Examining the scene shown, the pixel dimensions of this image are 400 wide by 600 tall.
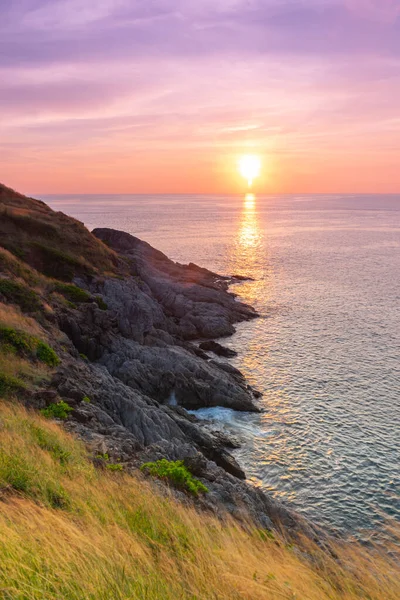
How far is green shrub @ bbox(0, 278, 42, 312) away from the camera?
2960 cm

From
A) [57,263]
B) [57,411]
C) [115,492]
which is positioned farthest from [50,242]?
[115,492]

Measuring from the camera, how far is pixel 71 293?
38.7m

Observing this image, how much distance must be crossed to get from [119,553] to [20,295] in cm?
2714

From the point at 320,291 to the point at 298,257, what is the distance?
4261 centimetres

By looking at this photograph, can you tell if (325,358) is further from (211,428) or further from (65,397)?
(65,397)

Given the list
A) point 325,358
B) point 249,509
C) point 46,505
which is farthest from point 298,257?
point 46,505

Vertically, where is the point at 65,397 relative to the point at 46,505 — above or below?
below

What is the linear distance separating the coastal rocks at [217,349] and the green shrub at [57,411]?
30.6m

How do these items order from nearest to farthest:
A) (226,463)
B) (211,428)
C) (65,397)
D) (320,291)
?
1. (65,397)
2. (226,463)
3. (211,428)
4. (320,291)

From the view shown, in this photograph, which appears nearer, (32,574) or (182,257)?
(32,574)

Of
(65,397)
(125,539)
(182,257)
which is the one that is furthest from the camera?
(182,257)

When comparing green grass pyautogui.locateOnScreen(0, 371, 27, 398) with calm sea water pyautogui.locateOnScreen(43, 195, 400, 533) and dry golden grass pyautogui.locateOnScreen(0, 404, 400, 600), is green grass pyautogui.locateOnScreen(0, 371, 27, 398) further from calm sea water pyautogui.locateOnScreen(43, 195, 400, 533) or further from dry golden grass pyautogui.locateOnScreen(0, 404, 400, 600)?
calm sea water pyautogui.locateOnScreen(43, 195, 400, 533)

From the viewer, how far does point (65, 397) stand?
1972 cm

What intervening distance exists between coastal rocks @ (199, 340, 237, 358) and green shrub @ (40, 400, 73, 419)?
30.6 meters
